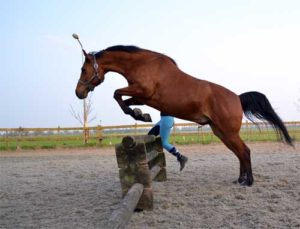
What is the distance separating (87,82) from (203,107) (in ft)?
6.03

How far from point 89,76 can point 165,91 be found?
1190 millimetres

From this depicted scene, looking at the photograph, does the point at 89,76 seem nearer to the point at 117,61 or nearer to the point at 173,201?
the point at 117,61

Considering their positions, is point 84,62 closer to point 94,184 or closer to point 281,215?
point 94,184

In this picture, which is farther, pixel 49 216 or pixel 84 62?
pixel 84 62

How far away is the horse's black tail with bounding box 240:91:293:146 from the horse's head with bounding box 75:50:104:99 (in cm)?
257

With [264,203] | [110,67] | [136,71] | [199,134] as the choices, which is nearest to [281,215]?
[264,203]

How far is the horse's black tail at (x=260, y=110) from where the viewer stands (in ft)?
21.2

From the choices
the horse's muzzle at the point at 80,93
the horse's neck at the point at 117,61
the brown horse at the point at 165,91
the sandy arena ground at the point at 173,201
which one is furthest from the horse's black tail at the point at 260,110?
the horse's muzzle at the point at 80,93

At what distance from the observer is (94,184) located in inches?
264

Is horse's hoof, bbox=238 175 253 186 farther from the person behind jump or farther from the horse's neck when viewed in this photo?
the horse's neck

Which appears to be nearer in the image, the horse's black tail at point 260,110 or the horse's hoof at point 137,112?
the horse's hoof at point 137,112

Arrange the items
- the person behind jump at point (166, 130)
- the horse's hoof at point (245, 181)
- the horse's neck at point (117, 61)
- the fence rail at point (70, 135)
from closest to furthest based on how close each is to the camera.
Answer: the horse's neck at point (117, 61), the horse's hoof at point (245, 181), the person behind jump at point (166, 130), the fence rail at point (70, 135)

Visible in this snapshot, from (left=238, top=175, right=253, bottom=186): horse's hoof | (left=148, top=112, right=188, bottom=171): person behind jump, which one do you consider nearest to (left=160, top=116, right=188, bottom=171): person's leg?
(left=148, top=112, right=188, bottom=171): person behind jump

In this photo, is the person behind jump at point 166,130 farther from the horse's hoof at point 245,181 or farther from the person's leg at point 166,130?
the horse's hoof at point 245,181
